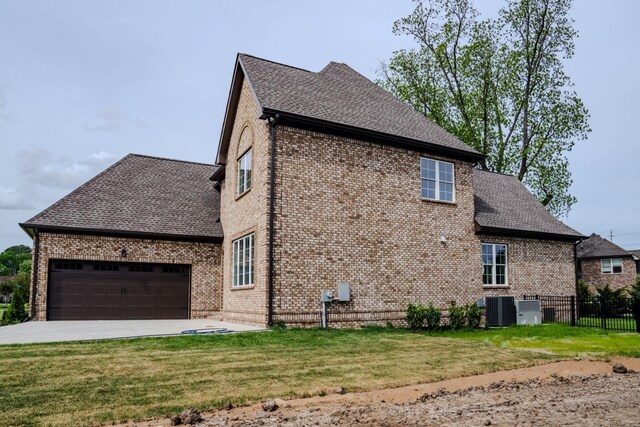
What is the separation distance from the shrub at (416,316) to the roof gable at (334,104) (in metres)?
5.55

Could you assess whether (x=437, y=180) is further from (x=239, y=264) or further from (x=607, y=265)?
(x=607, y=265)

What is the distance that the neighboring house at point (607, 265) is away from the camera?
4278 centimetres

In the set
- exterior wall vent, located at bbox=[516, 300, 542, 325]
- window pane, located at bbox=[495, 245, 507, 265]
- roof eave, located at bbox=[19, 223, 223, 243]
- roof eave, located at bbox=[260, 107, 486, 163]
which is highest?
roof eave, located at bbox=[260, 107, 486, 163]

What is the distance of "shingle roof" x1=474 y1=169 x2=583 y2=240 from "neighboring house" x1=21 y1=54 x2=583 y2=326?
0.12 metres

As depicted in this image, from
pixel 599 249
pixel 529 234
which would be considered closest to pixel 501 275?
pixel 529 234

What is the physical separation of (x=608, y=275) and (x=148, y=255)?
39.3 meters

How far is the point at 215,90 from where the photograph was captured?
2172 centimetres

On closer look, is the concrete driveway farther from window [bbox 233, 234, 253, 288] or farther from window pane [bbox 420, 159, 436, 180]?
window pane [bbox 420, 159, 436, 180]

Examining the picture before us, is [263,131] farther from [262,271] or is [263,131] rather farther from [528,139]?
[528,139]

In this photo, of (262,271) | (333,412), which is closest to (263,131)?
(262,271)

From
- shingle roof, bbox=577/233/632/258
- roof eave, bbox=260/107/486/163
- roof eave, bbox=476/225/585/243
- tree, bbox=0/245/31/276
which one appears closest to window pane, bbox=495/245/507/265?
roof eave, bbox=476/225/585/243

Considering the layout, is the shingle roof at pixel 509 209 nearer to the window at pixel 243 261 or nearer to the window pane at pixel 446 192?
the window pane at pixel 446 192

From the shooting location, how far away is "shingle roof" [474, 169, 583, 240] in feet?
68.3

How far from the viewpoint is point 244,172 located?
60.2 ft
